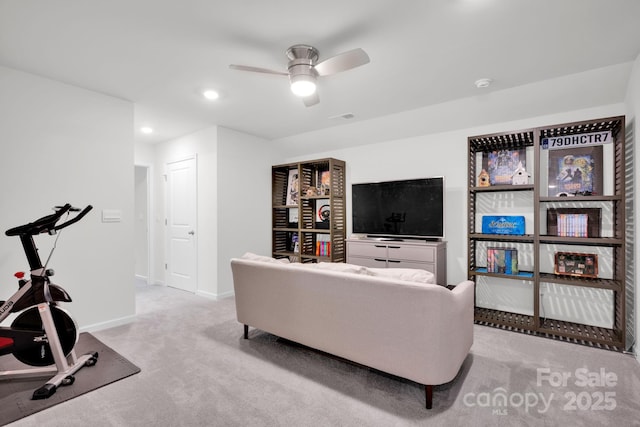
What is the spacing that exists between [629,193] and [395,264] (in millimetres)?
2299

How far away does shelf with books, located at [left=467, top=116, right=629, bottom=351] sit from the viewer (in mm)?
2852

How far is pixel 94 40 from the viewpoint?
2250 mm

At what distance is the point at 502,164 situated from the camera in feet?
11.7

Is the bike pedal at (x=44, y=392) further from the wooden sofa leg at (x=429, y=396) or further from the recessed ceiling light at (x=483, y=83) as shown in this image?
the recessed ceiling light at (x=483, y=83)

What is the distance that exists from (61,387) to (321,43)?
3039 mm

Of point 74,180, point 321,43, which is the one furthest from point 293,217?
point 321,43

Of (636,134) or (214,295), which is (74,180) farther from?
(636,134)

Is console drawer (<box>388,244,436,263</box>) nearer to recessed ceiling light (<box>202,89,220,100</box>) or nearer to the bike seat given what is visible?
recessed ceiling light (<box>202,89,220,100</box>)

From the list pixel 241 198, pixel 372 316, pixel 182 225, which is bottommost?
pixel 372 316

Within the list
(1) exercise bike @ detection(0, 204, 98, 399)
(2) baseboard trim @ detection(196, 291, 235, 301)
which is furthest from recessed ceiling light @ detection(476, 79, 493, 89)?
(2) baseboard trim @ detection(196, 291, 235, 301)

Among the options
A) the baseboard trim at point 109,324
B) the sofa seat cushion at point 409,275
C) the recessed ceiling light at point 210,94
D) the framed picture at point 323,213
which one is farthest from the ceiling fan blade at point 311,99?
the baseboard trim at point 109,324

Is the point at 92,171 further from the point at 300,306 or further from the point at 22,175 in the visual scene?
the point at 300,306

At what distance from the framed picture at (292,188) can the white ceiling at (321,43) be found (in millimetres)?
1990

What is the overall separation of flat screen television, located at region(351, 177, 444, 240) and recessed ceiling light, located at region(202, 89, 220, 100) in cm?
221
